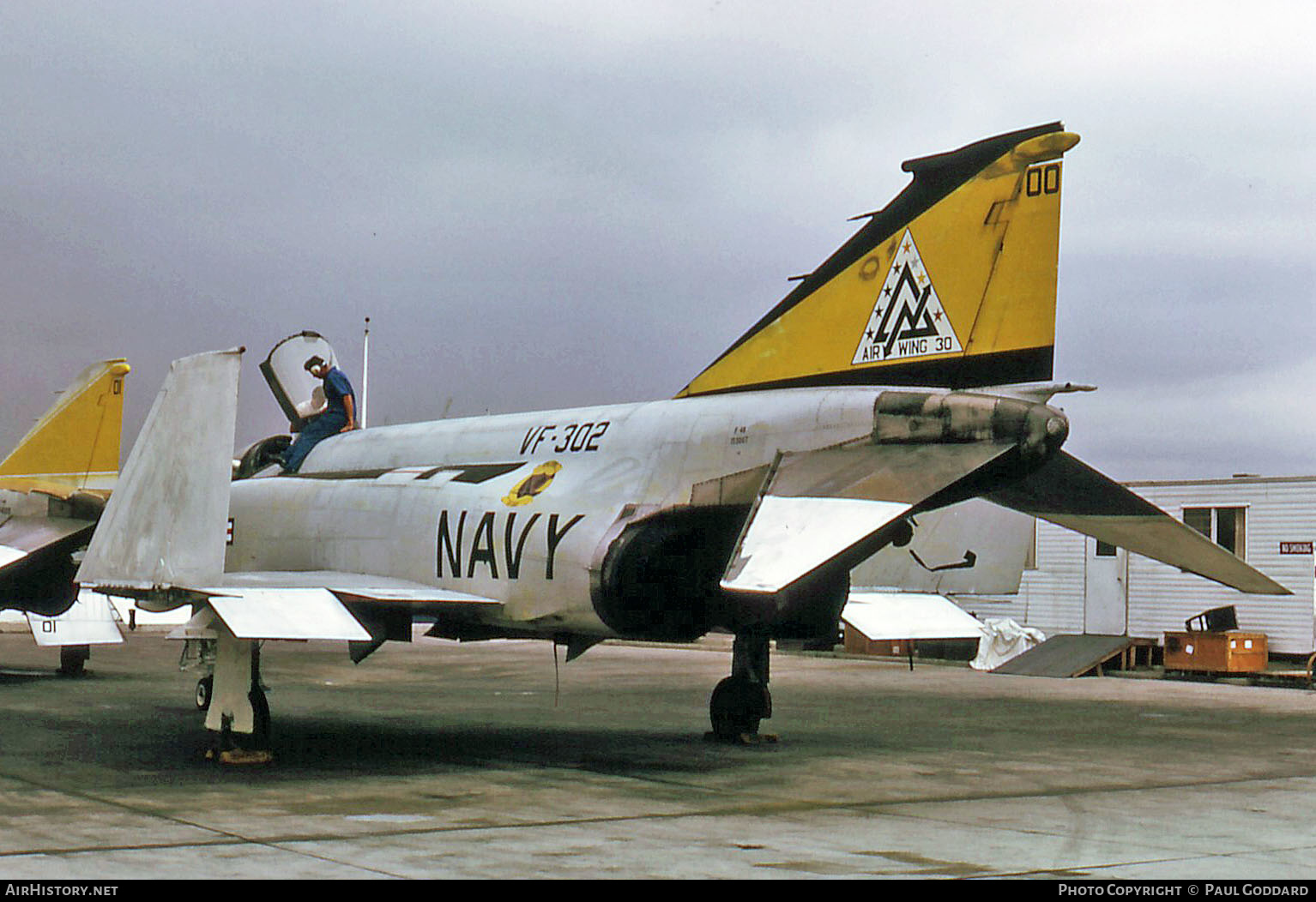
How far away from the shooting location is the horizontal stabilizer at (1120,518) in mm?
12000

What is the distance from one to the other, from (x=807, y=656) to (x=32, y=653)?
48.7 feet

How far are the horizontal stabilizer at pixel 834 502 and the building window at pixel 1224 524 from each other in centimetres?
1688

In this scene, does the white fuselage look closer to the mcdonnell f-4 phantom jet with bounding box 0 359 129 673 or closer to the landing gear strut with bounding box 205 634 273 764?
the landing gear strut with bounding box 205 634 273 764

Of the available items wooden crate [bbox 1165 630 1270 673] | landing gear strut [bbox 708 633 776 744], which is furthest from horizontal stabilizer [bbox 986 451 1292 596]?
wooden crate [bbox 1165 630 1270 673]

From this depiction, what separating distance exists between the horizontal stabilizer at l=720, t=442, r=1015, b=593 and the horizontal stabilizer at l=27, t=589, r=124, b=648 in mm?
12584

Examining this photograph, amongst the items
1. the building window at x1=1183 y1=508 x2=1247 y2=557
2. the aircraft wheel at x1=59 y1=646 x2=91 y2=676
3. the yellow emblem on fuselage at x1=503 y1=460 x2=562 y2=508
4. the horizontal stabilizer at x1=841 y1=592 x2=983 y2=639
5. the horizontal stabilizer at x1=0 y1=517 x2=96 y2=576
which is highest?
the building window at x1=1183 y1=508 x2=1247 y2=557

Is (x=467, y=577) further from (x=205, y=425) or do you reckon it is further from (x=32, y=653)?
(x=32, y=653)

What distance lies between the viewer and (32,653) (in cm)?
2672

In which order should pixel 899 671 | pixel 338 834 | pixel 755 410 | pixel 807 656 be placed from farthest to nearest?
pixel 807 656
pixel 899 671
pixel 755 410
pixel 338 834

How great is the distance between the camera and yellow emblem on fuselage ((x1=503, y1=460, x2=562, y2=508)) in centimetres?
1183

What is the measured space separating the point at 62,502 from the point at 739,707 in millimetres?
7670

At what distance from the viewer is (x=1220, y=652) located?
23344mm

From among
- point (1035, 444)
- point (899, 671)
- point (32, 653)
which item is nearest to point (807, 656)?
point (899, 671)

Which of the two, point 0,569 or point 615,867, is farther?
point 0,569
